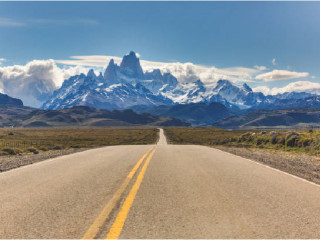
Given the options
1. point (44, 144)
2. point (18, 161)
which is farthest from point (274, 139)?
point (44, 144)

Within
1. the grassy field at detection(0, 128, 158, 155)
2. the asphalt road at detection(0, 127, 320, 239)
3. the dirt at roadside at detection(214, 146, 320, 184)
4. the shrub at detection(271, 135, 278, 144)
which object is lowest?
the grassy field at detection(0, 128, 158, 155)

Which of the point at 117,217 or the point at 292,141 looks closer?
the point at 117,217

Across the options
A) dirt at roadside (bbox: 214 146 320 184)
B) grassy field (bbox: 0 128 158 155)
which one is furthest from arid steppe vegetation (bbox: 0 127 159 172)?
dirt at roadside (bbox: 214 146 320 184)

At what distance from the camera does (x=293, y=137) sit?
95.0 feet

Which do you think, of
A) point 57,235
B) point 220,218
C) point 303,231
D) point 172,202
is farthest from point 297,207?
point 57,235

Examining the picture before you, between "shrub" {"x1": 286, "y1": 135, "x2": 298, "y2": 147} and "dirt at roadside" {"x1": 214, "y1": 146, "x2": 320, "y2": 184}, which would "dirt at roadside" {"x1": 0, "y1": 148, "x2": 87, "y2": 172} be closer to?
"dirt at roadside" {"x1": 214, "y1": 146, "x2": 320, "y2": 184}

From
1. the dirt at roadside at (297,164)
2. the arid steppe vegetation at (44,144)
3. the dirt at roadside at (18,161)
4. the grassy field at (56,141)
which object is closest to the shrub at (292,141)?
the dirt at roadside at (297,164)

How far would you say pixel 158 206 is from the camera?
6.39 meters

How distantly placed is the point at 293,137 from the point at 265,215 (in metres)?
25.9

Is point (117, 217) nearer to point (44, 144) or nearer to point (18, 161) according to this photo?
point (18, 161)

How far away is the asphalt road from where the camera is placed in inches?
194

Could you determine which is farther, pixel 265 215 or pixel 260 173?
pixel 260 173

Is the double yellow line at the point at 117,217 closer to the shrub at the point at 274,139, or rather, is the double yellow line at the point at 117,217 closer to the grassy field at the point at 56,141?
the grassy field at the point at 56,141

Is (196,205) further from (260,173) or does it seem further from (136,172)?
(260,173)
